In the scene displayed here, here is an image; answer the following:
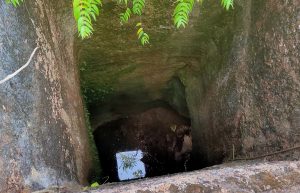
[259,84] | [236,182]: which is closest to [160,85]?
[259,84]

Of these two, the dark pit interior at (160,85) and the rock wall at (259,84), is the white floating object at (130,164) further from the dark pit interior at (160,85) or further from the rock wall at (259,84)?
the rock wall at (259,84)

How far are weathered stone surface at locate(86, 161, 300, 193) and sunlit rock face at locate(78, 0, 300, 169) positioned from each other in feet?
1.92

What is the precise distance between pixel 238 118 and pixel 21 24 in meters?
1.97

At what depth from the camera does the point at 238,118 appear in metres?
3.52

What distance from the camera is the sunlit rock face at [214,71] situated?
277 centimetres

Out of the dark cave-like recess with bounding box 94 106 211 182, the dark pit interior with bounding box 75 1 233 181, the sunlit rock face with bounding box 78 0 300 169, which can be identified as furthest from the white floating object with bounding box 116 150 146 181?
the sunlit rock face with bounding box 78 0 300 169

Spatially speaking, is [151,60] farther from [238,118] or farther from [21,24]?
[21,24]

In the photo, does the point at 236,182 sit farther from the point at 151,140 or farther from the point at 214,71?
the point at 151,140

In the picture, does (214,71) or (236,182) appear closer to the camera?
(236,182)

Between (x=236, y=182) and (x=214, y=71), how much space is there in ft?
7.55

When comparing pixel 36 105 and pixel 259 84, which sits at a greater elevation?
pixel 259 84

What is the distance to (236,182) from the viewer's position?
6.71ft

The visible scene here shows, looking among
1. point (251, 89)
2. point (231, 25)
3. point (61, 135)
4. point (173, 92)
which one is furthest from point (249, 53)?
point (173, 92)

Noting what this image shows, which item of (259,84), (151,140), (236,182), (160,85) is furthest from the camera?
(151,140)
